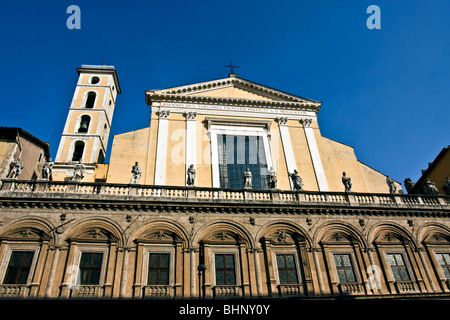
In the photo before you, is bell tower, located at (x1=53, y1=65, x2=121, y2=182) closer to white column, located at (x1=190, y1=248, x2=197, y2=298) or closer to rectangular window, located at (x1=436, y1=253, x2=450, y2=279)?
white column, located at (x1=190, y1=248, x2=197, y2=298)

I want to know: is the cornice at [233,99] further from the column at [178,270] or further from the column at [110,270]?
the column at [110,270]

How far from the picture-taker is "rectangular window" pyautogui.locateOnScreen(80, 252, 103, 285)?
14.8m

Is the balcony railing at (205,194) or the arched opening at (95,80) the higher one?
the arched opening at (95,80)

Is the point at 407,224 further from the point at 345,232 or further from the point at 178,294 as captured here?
the point at 178,294

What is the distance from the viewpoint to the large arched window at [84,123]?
97.1ft

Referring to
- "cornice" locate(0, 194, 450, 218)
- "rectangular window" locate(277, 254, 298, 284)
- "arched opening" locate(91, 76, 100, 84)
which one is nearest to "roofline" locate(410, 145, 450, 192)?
"cornice" locate(0, 194, 450, 218)

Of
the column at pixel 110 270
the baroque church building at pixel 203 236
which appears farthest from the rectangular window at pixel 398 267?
the column at pixel 110 270

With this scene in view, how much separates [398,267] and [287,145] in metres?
10.5

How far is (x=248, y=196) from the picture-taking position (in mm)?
17984

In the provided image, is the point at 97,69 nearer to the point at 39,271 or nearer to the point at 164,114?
the point at 164,114

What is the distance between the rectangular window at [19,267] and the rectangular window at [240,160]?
1128cm

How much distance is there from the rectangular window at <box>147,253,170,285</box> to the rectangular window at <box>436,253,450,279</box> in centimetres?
1388

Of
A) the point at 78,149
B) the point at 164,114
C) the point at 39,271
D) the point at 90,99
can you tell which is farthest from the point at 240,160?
the point at 90,99

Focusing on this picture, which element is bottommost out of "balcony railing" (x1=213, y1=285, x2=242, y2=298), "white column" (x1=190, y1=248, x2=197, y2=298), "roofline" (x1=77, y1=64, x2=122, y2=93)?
"balcony railing" (x1=213, y1=285, x2=242, y2=298)
